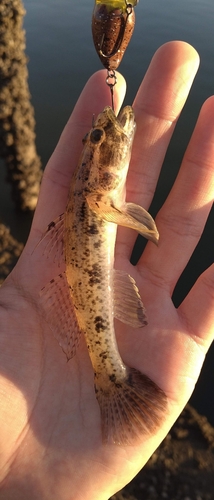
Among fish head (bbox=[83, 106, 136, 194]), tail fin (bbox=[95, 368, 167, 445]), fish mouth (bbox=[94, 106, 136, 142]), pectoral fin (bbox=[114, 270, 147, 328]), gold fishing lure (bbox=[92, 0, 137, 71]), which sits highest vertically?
gold fishing lure (bbox=[92, 0, 137, 71])

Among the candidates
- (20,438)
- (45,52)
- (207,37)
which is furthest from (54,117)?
(20,438)

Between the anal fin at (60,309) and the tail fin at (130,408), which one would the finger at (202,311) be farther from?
the anal fin at (60,309)

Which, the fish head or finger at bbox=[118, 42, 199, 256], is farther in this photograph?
finger at bbox=[118, 42, 199, 256]

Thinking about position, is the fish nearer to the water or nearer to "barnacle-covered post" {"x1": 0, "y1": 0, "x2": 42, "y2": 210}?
the water

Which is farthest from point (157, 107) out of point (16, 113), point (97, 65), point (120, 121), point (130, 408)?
point (97, 65)

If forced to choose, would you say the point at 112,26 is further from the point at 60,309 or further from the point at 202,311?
the point at 202,311


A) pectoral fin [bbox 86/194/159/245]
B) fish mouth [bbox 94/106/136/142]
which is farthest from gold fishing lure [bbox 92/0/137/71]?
pectoral fin [bbox 86/194/159/245]

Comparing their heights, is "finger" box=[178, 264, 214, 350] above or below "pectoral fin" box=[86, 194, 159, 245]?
below
